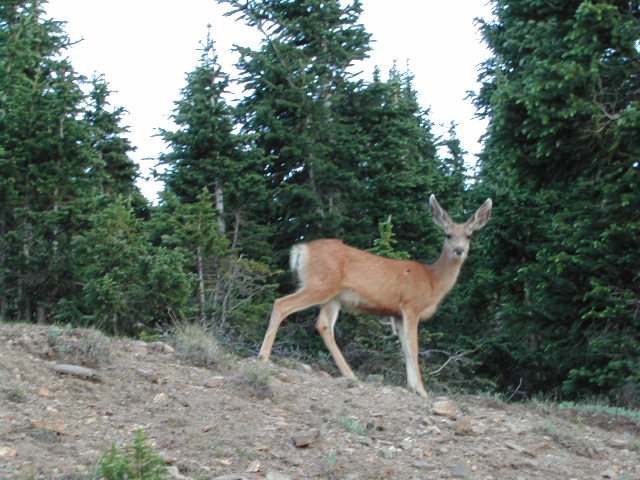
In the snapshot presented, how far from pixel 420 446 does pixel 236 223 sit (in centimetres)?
985

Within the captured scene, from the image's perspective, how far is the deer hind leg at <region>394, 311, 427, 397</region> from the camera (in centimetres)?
954

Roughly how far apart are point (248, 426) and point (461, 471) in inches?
68.3

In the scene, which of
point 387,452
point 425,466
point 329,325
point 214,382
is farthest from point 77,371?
point 329,325

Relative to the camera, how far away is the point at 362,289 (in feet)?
33.2

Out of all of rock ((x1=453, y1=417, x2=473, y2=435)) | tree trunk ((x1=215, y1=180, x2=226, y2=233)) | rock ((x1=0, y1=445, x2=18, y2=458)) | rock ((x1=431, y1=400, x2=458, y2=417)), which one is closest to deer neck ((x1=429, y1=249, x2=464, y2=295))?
rock ((x1=431, y1=400, x2=458, y2=417))

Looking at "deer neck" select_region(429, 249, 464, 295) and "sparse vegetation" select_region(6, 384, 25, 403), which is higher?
"deer neck" select_region(429, 249, 464, 295)

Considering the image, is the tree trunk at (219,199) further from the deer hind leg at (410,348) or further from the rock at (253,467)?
the rock at (253,467)

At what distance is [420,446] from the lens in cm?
644

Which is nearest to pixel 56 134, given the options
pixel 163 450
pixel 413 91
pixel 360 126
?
pixel 360 126

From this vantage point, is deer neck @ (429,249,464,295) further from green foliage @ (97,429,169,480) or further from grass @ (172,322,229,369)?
green foliage @ (97,429,169,480)

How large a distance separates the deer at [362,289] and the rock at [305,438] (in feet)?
10.9

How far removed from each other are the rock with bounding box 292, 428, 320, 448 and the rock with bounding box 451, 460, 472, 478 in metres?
1.12

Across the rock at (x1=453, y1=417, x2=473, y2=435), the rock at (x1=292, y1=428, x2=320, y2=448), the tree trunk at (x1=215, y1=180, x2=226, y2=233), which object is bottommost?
the rock at (x1=453, y1=417, x2=473, y2=435)

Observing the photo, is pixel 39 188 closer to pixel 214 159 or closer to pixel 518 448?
pixel 214 159
